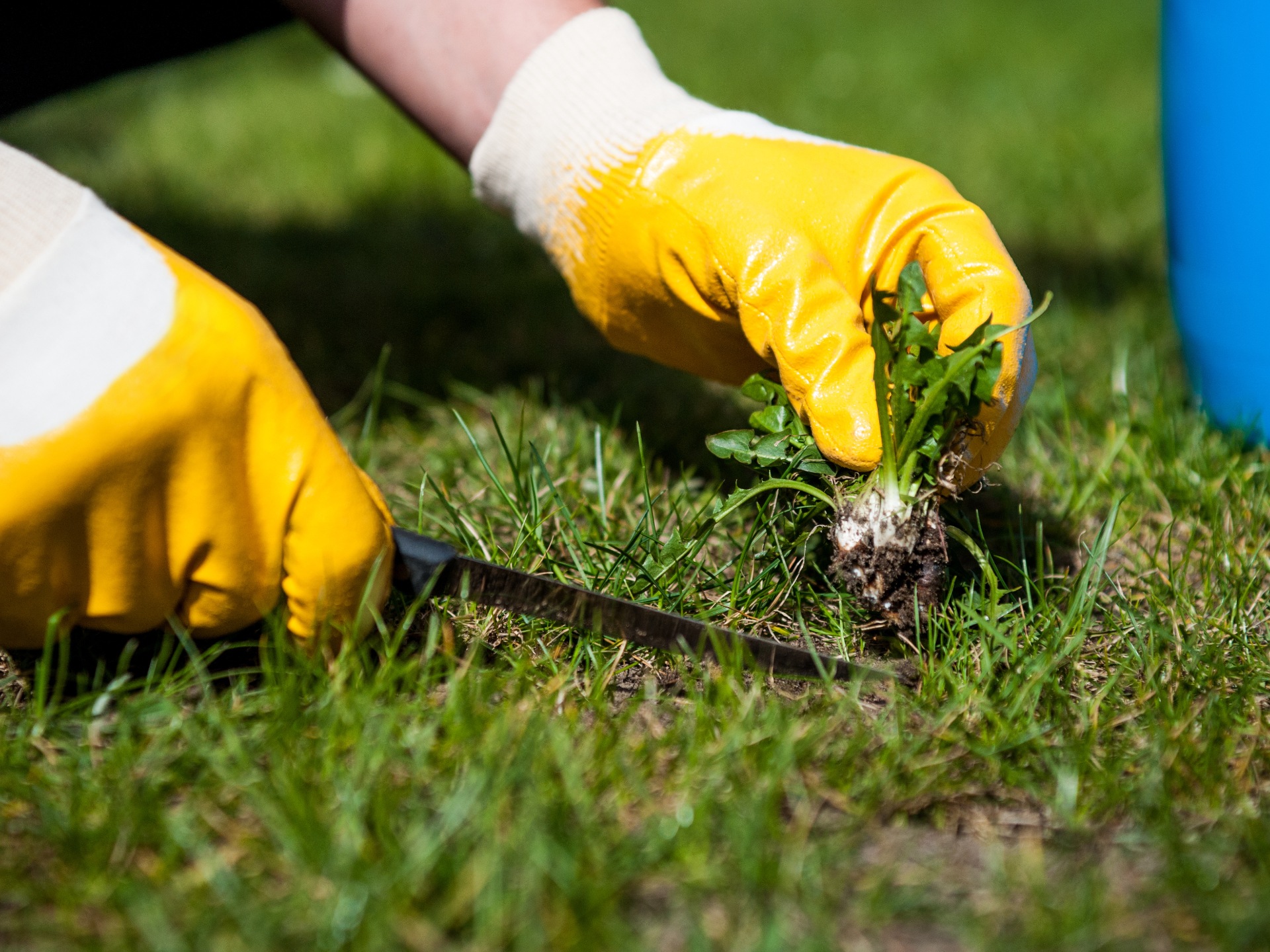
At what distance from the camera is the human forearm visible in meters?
1.95

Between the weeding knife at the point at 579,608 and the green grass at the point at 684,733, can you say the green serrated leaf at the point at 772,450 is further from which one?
the weeding knife at the point at 579,608

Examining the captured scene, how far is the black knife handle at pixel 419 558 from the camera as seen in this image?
144cm

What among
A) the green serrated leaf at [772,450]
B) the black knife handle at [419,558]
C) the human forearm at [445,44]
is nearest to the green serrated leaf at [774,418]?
the green serrated leaf at [772,450]

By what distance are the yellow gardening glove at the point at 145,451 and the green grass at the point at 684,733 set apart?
3.7 inches

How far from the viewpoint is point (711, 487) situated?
1929 millimetres

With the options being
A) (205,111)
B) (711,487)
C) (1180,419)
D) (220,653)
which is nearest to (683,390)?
(711,487)

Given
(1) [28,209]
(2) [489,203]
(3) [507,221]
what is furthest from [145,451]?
(3) [507,221]

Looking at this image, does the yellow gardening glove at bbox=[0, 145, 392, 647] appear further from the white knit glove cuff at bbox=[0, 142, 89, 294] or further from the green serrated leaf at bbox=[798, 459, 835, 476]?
the green serrated leaf at bbox=[798, 459, 835, 476]

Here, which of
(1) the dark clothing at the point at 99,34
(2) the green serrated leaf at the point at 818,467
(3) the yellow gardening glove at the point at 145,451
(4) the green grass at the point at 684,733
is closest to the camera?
(4) the green grass at the point at 684,733

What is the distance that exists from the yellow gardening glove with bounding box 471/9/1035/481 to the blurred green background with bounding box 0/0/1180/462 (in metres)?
0.45

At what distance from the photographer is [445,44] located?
1.98 meters

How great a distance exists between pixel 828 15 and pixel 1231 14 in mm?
5689

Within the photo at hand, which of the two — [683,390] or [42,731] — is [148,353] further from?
[683,390]

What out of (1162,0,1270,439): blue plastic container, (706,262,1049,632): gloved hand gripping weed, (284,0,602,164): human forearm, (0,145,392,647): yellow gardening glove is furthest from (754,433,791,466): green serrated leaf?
(1162,0,1270,439): blue plastic container
